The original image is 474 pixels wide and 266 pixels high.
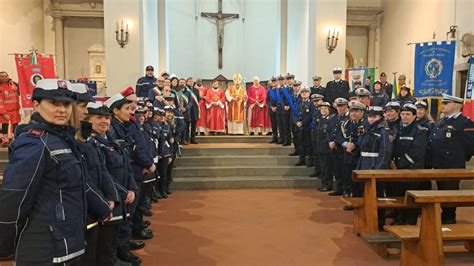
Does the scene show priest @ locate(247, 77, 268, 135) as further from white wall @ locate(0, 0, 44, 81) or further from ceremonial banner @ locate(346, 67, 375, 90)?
white wall @ locate(0, 0, 44, 81)

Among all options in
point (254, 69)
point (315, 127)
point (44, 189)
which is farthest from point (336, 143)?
point (254, 69)

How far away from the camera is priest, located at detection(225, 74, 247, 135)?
38.9 feet

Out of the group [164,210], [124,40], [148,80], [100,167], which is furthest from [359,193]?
[124,40]

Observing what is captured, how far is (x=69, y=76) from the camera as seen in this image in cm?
1544

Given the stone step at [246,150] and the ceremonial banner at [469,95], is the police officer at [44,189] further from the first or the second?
the ceremonial banner at [469,95]

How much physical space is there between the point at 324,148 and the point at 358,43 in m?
10.5

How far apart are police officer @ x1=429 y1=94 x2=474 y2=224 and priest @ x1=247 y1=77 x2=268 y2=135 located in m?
6.49

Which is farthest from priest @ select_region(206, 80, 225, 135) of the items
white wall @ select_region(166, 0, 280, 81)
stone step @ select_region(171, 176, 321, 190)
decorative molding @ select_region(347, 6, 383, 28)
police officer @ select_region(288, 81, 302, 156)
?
decorative molding @ select_region(347, 6, 383, 28)

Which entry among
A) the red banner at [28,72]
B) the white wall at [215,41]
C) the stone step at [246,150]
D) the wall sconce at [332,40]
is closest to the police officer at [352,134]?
the stone step at [246,150]

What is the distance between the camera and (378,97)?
31.0 feet

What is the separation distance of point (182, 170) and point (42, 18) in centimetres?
993

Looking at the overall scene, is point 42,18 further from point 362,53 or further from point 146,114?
point 362,53

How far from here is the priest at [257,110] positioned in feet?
38.1

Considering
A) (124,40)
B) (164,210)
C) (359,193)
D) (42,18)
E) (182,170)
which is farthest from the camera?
(42,18)
